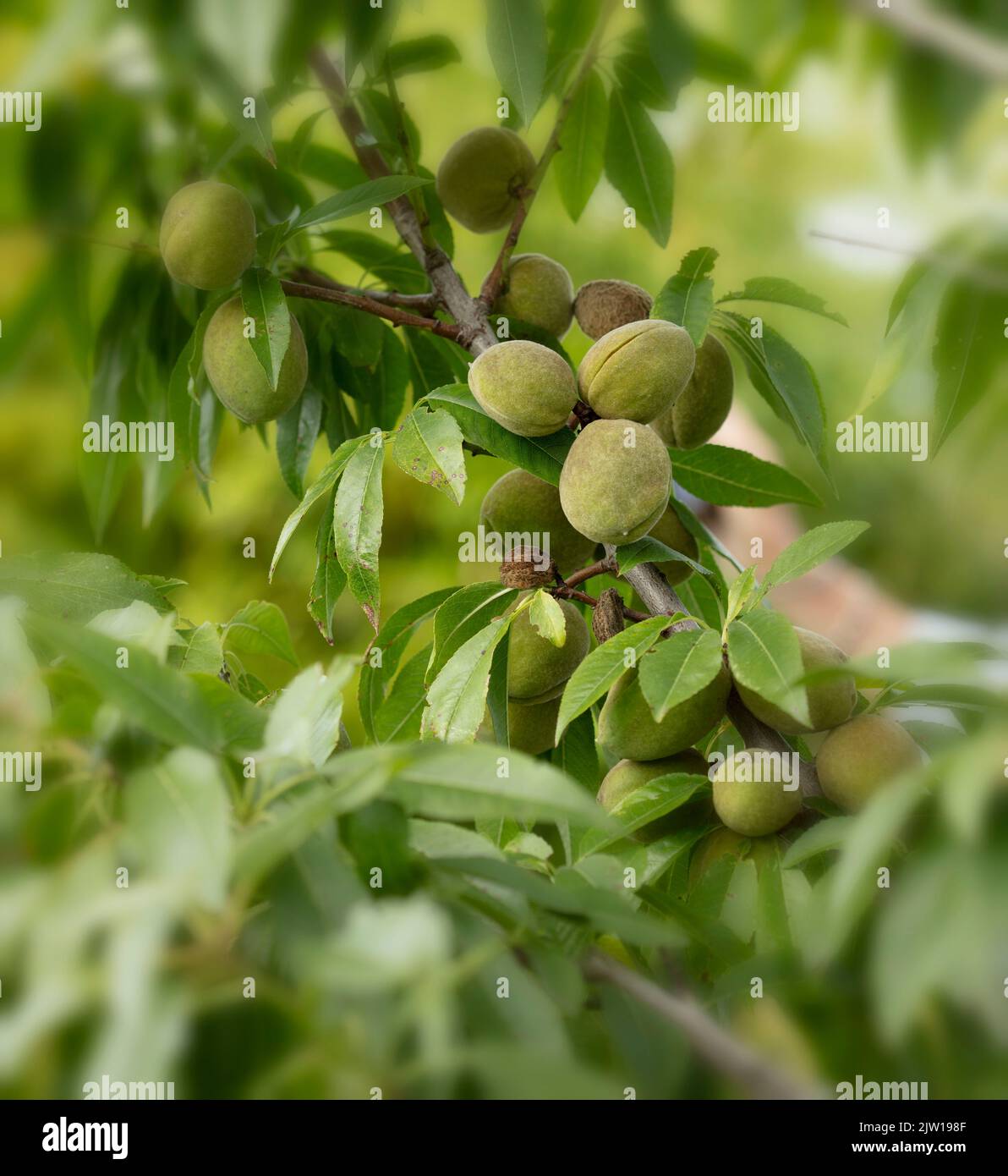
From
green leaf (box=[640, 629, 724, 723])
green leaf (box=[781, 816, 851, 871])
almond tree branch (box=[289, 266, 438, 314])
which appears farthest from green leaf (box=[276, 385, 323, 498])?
green leaf (box=[781, 816, 851, 871])

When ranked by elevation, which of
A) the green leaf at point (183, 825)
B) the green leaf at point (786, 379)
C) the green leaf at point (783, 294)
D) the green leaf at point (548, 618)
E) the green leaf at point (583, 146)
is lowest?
the green leaf at point (183, 825)

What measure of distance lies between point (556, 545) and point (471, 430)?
0.12 meters

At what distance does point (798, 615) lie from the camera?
2.97 metres

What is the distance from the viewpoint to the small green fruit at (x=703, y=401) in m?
0.79

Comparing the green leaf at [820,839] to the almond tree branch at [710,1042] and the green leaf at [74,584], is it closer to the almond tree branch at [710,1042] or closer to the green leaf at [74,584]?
the almond tree branch at [710,1042]

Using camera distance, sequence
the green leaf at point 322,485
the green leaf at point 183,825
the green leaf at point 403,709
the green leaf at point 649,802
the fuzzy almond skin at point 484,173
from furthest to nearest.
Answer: the fuzzy almond skin at point 484,173, the green leaf at point 403,709, the green leaf at point 322,485, the green leaf at point 649,802, the green leaf at point 183,825

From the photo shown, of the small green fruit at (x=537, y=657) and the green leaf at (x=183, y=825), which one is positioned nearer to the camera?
the green leaf at (x=183, y=825)

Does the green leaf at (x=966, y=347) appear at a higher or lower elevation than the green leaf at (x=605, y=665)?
higher

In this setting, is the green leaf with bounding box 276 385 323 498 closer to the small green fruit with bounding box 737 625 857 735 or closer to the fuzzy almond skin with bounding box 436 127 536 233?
the fuzzy almond skin with bounding box 436 127 536 233

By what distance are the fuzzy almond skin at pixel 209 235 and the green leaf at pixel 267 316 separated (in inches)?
0.6

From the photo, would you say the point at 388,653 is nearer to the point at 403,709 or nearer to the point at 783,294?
the point at 403,709

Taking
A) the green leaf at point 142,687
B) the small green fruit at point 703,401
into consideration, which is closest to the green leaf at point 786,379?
the small green fruit at point 703,401

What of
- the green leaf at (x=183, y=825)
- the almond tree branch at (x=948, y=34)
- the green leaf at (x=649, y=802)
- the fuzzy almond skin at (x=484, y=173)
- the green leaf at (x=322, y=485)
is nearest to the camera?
the green leaf at (x=183, y=825)

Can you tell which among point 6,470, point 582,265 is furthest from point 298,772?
point 582,265
